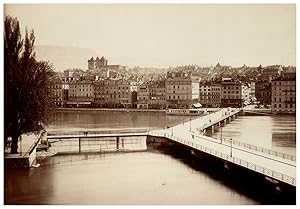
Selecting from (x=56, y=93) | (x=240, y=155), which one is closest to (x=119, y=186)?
(x=56, y=93)

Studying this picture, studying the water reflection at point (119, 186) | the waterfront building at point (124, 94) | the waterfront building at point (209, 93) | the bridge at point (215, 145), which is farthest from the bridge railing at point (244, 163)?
the waterfront building at point (124, 94)

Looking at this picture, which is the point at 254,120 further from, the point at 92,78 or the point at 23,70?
the point at 23,70

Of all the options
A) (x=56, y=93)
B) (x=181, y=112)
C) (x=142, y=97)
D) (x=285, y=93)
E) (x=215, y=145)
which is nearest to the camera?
(x=285, y=93)

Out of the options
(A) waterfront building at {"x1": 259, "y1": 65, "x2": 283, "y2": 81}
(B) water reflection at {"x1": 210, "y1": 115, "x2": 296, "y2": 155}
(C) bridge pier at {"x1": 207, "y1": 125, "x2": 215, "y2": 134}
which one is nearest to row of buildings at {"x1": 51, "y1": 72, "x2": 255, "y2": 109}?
(B) water reflection at {"x1": 210, "y1": 115, "x2": 296, "y2": 155}

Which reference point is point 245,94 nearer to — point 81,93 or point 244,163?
point 244,163

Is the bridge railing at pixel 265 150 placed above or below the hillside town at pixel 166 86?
below

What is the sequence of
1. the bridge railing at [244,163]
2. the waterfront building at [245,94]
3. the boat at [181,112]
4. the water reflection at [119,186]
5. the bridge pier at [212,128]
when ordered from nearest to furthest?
the water reflection at [119,186] < the bridge railing at [244,163] < the waterfront building at [245,94] < the boat at [181,112] < the bridge pier at [212,128]

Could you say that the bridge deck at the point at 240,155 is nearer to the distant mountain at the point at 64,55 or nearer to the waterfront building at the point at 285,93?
the waterfront building at the point at 285,93
